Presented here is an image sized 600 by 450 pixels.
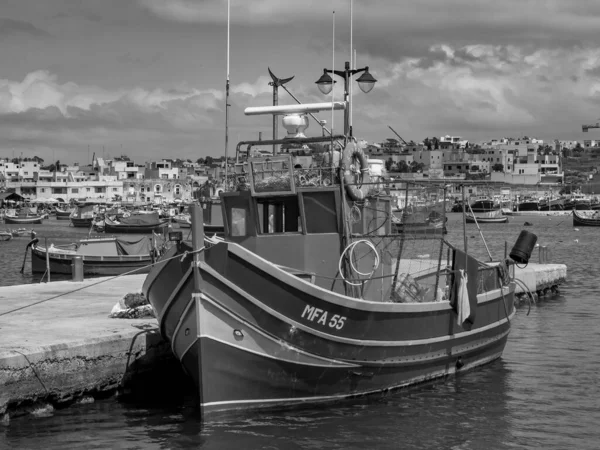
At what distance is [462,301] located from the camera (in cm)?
1672

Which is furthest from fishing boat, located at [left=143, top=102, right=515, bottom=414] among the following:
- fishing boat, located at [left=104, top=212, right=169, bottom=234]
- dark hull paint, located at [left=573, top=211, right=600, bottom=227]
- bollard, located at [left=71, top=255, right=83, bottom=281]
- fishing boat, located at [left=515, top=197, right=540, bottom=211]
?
fishing boat, located at [left=515, top=197, right=540, bottom=211]

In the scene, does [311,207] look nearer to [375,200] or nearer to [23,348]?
[375,200]

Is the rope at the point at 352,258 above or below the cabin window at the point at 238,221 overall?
below

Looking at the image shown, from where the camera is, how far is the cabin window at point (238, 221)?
1589cm

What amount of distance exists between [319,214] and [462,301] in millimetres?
3202

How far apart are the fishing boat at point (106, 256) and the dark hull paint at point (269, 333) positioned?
2611 cm

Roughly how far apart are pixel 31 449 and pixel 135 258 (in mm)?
28850

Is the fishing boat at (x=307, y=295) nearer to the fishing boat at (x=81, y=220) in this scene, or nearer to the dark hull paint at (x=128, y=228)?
the dark hull paint at (x=128, y=228)

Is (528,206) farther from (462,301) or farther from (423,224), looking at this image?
(423,224)

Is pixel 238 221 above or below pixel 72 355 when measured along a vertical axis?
above

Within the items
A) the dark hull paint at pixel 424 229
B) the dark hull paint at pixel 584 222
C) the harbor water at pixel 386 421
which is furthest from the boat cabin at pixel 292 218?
the dark hull paint at pixel 584 222

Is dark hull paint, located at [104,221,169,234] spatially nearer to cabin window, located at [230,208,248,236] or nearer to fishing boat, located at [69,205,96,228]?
fishing boat, located at [69,205,96,228]

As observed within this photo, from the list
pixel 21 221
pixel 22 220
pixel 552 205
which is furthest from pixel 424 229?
pixel 552 205

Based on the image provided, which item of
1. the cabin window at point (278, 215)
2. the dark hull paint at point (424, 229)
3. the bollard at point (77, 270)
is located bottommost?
the bollard at point (77, 270)
